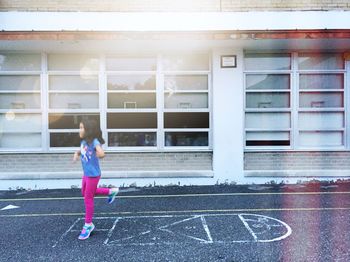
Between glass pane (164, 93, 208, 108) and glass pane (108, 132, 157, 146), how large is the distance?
0.96 metres

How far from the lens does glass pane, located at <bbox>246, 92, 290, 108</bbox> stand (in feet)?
30.5

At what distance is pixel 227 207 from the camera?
6863 mm

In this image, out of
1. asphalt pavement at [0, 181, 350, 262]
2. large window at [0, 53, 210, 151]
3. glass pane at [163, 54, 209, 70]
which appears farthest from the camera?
glass pane at [163, 54, 209, 70]

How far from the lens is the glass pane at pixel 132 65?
9234 mm

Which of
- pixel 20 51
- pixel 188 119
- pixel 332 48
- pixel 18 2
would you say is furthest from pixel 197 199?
pixel 18 2

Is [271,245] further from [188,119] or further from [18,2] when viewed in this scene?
[18,2]

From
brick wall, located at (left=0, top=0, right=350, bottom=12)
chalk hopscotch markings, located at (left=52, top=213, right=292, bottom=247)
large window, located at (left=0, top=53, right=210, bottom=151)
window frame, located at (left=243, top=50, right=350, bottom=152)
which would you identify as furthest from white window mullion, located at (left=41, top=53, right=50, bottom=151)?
window frame, located at (left=243, top=50, right=350, bottom=152)

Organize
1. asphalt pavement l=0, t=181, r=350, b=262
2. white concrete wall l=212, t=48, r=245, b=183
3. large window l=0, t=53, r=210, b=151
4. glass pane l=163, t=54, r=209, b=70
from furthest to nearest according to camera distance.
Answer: glass pane l=163, t=54, r=209, b=70 < large window l=0, t=53, r=210, b=151 < white concrete wall l=212, t=48, r=245, b=183 < asphalt pavement l=0, t=181, r=350, b=262

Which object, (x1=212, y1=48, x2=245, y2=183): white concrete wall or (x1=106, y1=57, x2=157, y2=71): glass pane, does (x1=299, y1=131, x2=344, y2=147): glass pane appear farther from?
(x1=106, y1=57, x2=157, y2=71): glass pane

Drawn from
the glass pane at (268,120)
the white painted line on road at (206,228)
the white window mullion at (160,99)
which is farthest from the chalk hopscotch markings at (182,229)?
the glass pane at (268,120)

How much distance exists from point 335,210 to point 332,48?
4.43 m

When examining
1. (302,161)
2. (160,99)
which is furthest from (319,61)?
(160,99)

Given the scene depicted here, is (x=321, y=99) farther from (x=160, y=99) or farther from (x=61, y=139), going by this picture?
(x=61, y=139)

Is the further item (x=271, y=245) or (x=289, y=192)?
(x=289, y=192)
